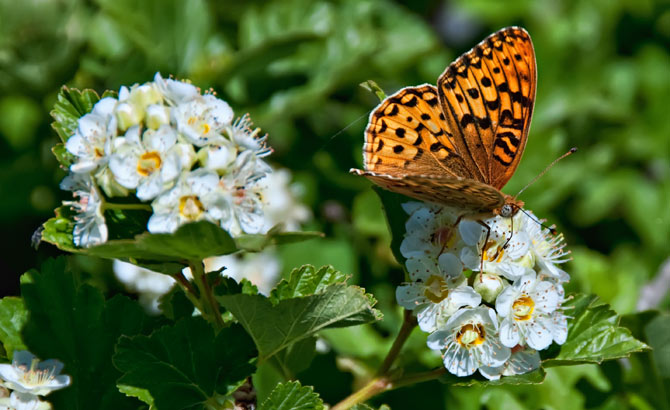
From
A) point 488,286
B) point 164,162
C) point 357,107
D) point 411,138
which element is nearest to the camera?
point 164,162

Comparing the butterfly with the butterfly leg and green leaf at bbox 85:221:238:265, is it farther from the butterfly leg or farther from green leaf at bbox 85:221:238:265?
green leaf at bbox 85:221:238:265

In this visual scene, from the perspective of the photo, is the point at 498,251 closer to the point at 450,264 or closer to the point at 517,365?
the point at 450,264

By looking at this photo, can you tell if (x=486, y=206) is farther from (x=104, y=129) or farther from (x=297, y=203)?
(x=297, y=203)

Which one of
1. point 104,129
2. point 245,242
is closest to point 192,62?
point 104,129

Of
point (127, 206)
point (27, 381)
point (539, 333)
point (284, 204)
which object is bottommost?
point (284, 204)

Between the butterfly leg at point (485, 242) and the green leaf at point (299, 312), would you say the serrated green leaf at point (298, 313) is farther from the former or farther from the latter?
the butterfly leg at point (485, 242)

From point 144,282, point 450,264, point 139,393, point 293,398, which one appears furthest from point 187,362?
point 144,282

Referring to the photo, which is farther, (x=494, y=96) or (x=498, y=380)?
(x=494, y=96)
